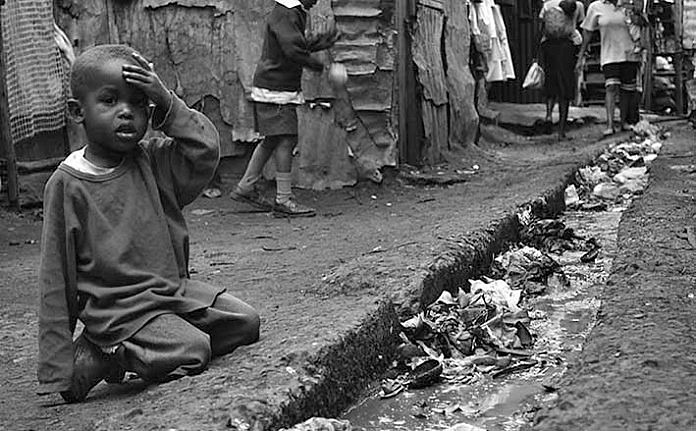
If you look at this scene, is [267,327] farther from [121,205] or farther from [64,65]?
[64,65]

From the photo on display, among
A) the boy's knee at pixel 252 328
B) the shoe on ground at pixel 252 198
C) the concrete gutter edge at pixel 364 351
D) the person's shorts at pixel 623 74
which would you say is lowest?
the shoe on ground at pixel 252 198

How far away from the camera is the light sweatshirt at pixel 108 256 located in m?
2.80

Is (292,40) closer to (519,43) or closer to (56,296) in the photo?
(56,296)

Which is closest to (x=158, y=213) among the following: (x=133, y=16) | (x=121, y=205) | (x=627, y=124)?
(x=121, y=205)

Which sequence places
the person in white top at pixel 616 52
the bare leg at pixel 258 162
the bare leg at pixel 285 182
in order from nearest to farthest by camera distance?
the bare leg at pixel 285 182 < the bare leg at pixel 258 162 < the person in white top at pixel 616 52

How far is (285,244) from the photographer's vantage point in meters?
5.79

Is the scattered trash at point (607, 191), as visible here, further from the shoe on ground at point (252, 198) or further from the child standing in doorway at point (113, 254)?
the child standing in doorway at point (113, 254)

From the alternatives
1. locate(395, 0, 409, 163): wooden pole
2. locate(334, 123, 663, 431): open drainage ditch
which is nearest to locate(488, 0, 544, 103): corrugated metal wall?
locate(395, 0, 409, 163): wooden pole

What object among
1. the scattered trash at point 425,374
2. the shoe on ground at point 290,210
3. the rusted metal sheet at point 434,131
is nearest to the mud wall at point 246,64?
the shoe on ground at point 290,210

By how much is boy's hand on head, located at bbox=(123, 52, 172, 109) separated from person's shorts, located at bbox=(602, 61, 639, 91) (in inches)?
398

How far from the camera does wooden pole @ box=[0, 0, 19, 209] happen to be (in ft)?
22.9

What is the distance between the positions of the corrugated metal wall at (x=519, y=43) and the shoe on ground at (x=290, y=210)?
9203 millimetres

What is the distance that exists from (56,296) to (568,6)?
10802mm

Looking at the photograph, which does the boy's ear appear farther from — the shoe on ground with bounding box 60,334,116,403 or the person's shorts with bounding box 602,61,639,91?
the person's shorts with bounding box 602,61,639,91
